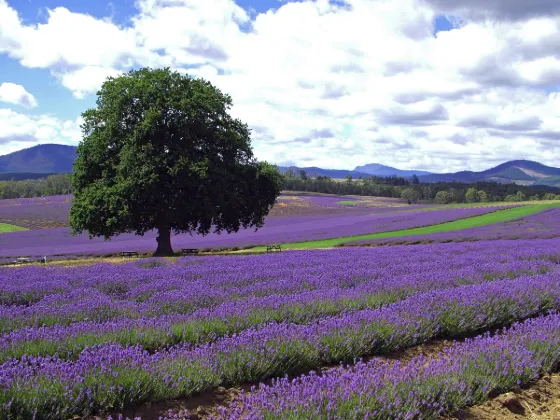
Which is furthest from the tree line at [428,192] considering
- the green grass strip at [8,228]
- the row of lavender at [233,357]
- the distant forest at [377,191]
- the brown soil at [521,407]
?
the brown soil at [521,407]

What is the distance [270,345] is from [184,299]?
106 inches

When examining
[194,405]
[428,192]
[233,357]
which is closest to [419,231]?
[233,357]

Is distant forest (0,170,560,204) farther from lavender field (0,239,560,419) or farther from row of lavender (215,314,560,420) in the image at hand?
row of lavender (215,314,560,420)

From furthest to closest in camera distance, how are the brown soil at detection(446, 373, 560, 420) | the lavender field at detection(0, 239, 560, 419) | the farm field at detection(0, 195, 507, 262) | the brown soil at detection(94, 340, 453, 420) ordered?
the farm field at detection(0, 195, 507, 262) < the brown soil at detection(446, 373, 560, 420) < the brown soil at detection(94, 340, 453, 420) < the lavender field at detection(0, 239, 560, 419)

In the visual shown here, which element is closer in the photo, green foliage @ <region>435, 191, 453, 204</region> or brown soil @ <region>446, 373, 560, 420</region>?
brown soil @ <region>446, 373, 560, 420</region>

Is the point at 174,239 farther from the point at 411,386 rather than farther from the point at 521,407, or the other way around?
the point at 411,386

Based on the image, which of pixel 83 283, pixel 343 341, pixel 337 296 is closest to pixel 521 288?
pixel 337 296

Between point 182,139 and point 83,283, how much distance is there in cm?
1320

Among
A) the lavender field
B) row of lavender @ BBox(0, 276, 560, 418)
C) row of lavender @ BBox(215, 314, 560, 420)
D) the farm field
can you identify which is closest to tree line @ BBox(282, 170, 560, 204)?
the farm field

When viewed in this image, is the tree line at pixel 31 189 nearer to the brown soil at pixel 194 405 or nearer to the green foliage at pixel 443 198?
the green foliage at pixel 443 198

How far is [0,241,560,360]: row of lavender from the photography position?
5.00 metres

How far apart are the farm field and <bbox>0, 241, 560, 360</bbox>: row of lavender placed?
18.2 m

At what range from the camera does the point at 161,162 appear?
65.9ft

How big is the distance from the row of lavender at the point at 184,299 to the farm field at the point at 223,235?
1820 centimetres
